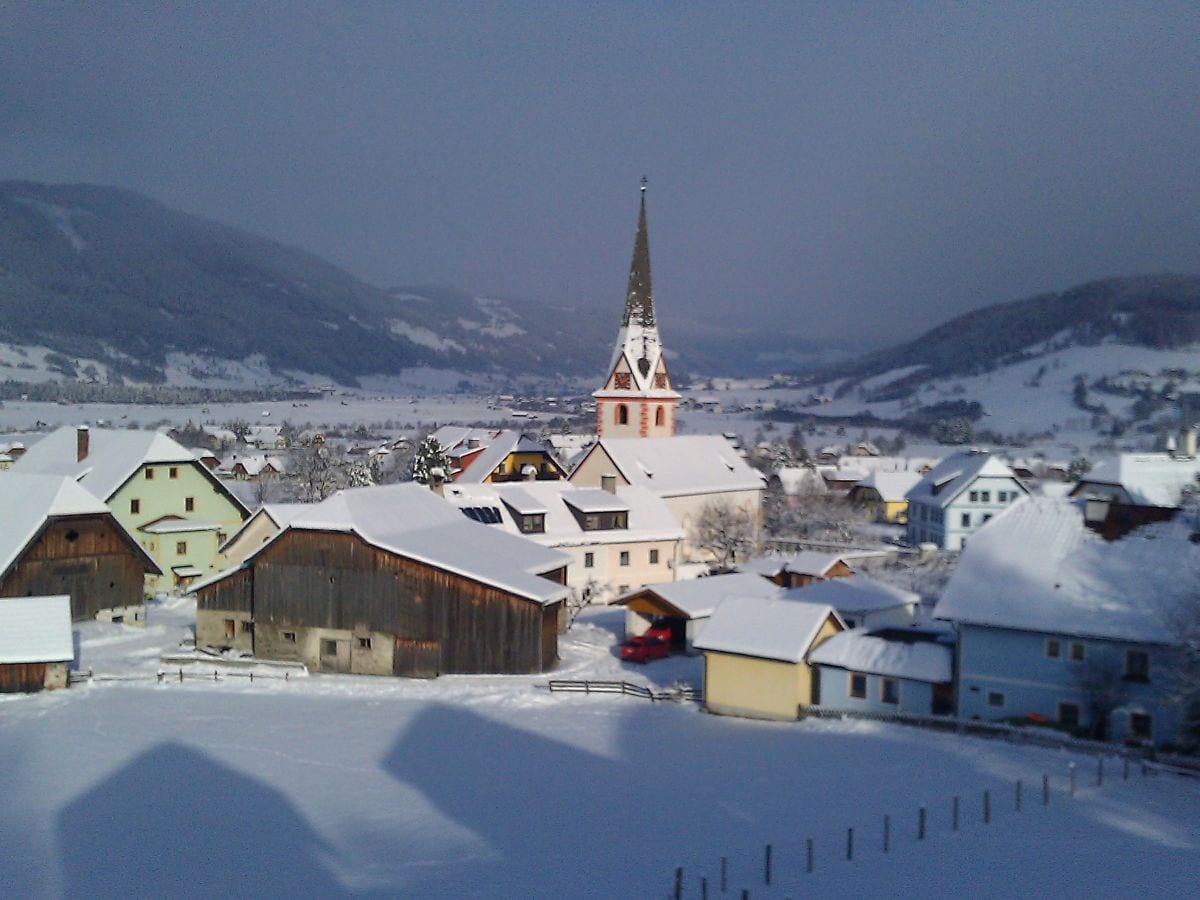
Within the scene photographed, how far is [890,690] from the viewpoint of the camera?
29.4 meters

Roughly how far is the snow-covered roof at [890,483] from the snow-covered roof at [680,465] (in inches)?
860

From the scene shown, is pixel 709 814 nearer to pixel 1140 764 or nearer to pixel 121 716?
pixel 1140 764

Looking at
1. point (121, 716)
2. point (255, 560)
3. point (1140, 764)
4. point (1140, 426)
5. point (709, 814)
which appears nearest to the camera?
point (709, 814)

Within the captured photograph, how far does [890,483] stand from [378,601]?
212ft

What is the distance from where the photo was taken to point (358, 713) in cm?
3047

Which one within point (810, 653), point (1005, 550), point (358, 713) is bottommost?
point (358, 713)

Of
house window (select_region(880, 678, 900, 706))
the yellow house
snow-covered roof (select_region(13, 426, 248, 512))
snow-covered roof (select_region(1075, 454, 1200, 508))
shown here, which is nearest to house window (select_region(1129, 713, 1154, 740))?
house window (select_region(880, 678, 900, 706))

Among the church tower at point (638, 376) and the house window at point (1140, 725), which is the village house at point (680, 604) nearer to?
the house window at point (1140, 725)

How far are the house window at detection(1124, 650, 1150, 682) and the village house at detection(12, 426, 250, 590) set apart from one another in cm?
4152

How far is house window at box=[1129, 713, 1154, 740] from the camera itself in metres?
26.1

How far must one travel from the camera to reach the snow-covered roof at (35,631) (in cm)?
3161

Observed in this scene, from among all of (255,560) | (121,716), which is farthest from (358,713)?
(255,560)

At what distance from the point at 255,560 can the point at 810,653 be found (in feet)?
63.8

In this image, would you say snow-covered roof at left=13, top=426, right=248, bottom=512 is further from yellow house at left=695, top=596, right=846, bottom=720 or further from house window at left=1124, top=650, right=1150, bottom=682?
house window at left=1124, top=650, right=1150, bottom=682
